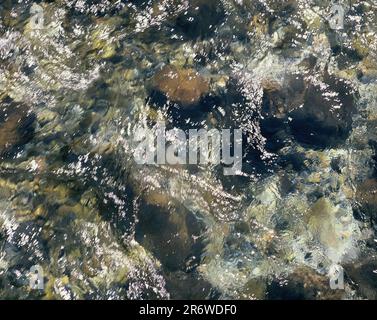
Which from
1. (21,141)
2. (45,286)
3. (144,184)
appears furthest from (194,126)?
(45,286)

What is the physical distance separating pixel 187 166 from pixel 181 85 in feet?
2.24

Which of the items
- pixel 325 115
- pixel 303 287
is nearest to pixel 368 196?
pixel 325 115

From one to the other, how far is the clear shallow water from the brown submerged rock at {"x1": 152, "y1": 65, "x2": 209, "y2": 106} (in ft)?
0.04

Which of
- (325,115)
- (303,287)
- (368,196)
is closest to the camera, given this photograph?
(303,287)

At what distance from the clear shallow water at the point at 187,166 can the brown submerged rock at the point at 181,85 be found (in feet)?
0.04

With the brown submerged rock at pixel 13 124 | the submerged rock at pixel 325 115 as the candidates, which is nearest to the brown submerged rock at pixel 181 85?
the submerged rock at pixel 325 115

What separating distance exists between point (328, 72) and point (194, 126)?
1.22 m

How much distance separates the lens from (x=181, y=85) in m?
3.56

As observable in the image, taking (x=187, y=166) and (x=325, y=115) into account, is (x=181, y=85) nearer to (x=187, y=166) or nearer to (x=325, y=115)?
(x=187, y=166)

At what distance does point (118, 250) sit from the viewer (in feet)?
10.4

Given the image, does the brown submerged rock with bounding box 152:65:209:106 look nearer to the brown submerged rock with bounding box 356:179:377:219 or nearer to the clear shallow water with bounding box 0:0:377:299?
the clear shallow water with bounding box 0:0:377:299

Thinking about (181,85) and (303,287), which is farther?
(181,85)
